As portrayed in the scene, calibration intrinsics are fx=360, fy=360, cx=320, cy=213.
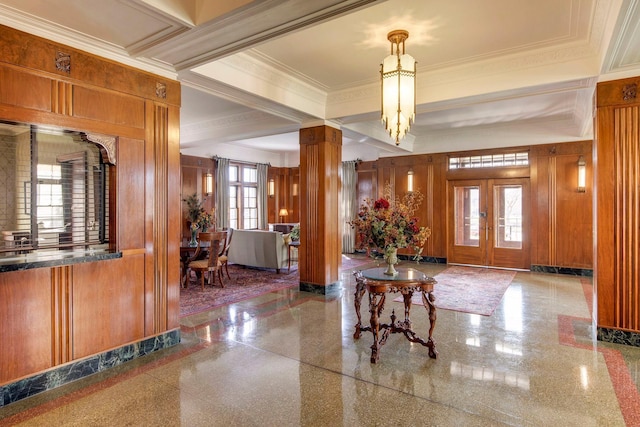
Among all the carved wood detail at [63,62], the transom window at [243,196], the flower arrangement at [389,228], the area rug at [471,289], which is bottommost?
the area rug at [471,289]

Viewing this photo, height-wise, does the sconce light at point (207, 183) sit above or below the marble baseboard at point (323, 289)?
above

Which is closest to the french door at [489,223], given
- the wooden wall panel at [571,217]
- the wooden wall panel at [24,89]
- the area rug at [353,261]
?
the wooden wall panel at [571,217]

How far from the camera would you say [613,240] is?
391cm

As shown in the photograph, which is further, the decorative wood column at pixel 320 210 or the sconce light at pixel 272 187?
the sconce light at pixel 272 187

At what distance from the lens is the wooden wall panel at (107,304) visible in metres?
3.09

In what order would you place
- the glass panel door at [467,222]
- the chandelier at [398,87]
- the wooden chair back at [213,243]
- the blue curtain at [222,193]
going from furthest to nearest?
1. the blue curtain at [222,193]
2. the glass panel door at [467,222]
3. the wooden chair back at [213,243]
4. the chandelier at [398,87]

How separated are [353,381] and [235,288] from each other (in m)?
3.80

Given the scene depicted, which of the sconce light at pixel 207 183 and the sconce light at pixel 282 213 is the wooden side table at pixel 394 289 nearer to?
the sconce light at pixel 207 183

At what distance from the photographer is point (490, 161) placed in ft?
28.1

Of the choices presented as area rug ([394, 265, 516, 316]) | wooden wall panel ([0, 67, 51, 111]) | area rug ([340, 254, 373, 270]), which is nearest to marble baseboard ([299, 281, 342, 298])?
area rug ([394, 265, 516, 316])

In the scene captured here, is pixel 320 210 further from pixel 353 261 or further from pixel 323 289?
pixel 353 261

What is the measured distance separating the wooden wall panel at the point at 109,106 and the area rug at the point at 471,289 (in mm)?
4389

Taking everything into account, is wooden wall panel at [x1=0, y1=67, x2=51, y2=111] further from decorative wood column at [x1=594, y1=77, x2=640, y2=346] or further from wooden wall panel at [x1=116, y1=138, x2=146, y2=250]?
decorative wood column at [x1=594, y1=77, x2=640, y2=346]

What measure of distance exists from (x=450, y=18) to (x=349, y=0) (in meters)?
1.62
